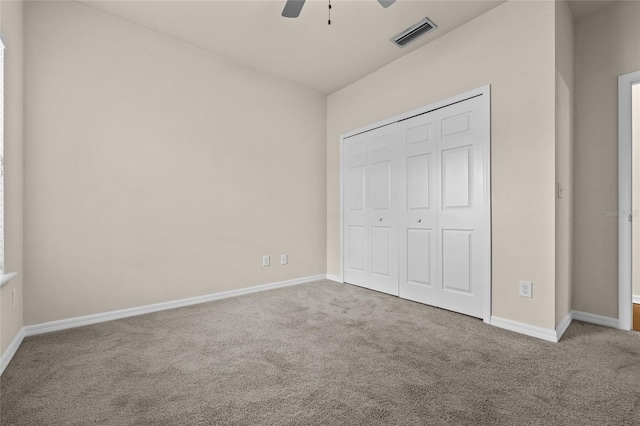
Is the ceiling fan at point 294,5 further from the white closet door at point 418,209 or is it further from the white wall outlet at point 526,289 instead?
the white wall outlet at point 526,289

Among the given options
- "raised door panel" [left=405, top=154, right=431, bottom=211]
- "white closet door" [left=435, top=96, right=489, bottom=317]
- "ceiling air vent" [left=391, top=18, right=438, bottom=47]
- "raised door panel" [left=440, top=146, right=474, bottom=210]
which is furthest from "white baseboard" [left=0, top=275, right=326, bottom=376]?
"ceiling air vent" [left=391, top=18, right=438, bottom=47]

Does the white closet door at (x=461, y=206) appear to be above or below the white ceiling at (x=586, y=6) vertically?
below

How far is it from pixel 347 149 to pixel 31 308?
143 inches

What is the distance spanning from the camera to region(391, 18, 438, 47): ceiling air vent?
2.76 m

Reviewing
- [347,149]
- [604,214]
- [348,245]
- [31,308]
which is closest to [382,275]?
[348,245]

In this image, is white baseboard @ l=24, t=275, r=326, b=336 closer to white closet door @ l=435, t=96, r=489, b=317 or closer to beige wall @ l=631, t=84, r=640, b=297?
white closet door @ l=435, t=96, r=489, b=317

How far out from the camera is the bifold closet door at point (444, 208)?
270cm

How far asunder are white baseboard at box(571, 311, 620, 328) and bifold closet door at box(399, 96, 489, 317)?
91 cm

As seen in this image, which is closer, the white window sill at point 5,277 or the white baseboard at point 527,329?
the white window sill at point 5,277

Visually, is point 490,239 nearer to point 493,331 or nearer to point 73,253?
point 493,331

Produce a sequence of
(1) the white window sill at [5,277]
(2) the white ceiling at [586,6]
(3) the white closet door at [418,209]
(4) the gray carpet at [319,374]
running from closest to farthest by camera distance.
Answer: (4) the gray carpet at [319,374], (1) the white window sill at [5,277], (2) the white ceiling at [586,6], (3) the white closet door at [418,209]

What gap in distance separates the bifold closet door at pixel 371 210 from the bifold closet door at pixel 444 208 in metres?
0.15

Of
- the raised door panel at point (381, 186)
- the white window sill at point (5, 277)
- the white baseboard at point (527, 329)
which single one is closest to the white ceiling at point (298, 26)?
the raised door panel at point (381, 186)

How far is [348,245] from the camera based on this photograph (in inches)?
161
